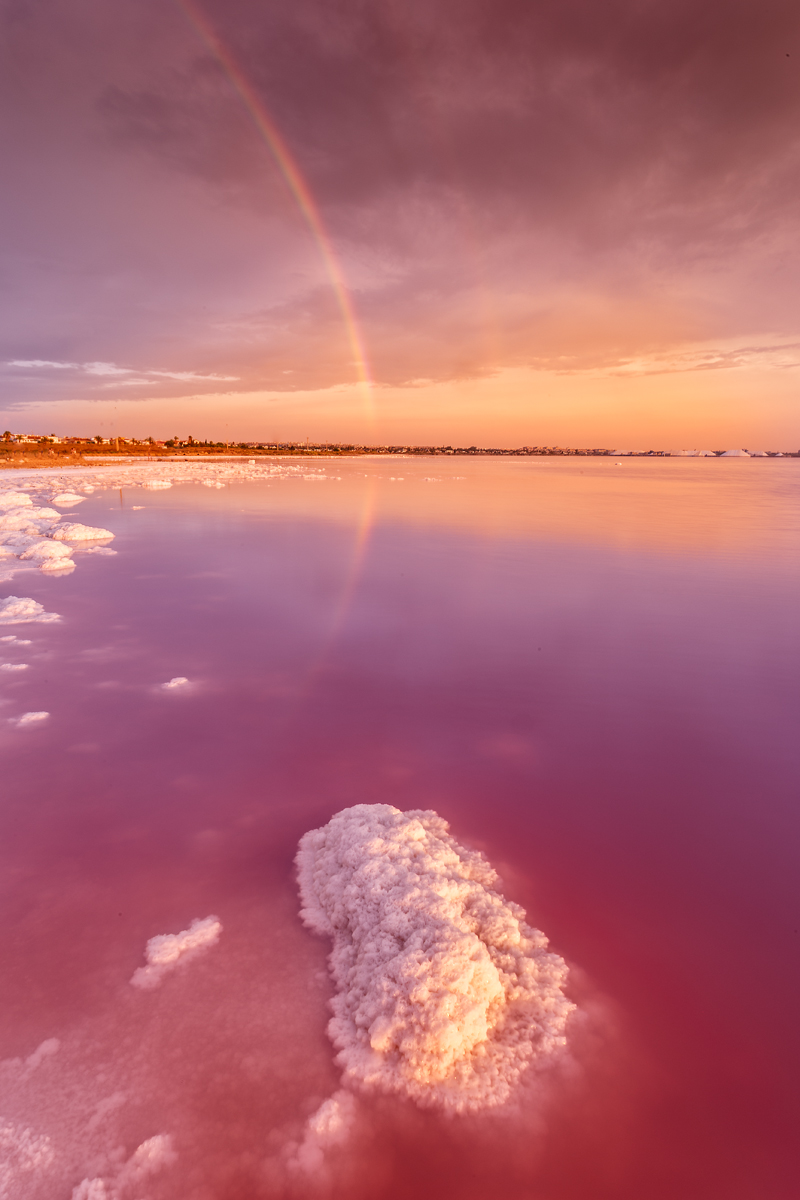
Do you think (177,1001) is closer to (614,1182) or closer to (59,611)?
(614,1182)

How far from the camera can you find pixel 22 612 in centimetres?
964

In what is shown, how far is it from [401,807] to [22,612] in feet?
27.3

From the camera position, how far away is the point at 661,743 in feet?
20.0

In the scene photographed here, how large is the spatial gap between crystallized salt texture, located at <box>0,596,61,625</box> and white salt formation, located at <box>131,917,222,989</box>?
774 centimetres

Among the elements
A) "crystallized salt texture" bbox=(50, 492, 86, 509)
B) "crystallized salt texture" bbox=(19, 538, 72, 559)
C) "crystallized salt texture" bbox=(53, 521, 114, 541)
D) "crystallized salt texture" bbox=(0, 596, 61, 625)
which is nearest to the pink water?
"crystallized salt texture" bbox=(0, 596, 61, 625)

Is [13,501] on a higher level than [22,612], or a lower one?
higher

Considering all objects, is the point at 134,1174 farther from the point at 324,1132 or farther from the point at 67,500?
the point at 67,500

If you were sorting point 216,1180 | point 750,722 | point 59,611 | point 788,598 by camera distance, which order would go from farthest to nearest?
point 788,598 → point 59,611 → point 750,722 → point 216,1180

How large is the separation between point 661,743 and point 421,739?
8.71ft

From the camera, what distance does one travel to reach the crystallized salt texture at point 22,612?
9.34m

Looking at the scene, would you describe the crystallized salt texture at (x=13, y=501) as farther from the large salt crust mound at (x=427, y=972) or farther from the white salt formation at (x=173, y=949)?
the large salt crust mound at (x=427, y=972)

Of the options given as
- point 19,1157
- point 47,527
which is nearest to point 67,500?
point 47,527

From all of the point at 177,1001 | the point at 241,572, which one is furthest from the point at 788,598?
the point at 177,1001

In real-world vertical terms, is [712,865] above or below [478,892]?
below
